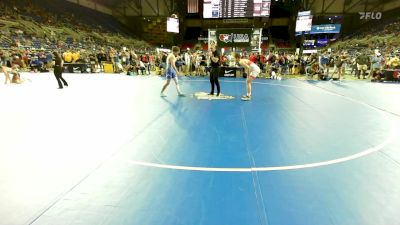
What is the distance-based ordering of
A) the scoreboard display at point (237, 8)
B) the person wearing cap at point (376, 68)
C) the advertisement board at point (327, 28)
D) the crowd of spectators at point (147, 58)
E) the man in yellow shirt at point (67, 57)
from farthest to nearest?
the advertisement board at point (327, 28) < the scoreboard display at point (237, 8) < the man in yellow shirt at point (67, 57) < the crowd of spectators at point (147, 58) < the person wearing cap at point (376, 68)

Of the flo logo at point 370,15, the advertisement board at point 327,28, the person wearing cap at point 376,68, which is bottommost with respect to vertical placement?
the person wearing cap at point 376,68

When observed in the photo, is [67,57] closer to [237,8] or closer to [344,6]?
[237,8]

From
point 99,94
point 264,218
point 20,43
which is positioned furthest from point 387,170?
point 20,43

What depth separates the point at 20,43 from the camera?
74.7 ft

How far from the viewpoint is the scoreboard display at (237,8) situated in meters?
22.8

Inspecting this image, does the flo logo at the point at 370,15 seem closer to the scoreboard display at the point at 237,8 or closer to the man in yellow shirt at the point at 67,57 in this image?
the scoreboard display at the point at 237,8

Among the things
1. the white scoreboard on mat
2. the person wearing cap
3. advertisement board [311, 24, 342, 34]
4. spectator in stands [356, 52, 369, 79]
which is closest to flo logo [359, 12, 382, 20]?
advertisement board [311, 24, 342, 34]

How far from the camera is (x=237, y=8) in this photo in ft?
75.5

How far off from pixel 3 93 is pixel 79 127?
270 inches

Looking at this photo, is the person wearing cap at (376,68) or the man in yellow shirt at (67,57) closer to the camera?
the person wearing cap at (376,68)

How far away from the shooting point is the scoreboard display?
2283 centimetres

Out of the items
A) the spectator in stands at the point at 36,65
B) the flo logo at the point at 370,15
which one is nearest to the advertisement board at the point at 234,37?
the spectator in stands at the point at 36,65

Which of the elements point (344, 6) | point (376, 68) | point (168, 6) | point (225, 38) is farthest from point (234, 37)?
point (344, 6)

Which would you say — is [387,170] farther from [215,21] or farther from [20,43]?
[215,21]
